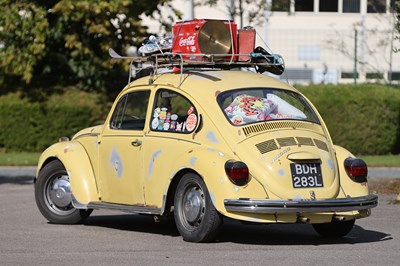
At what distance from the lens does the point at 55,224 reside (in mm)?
12055

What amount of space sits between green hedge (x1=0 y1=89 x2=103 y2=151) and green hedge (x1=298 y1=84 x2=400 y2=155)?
557 centimetres

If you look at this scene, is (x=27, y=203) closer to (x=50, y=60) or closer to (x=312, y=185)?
(x=312, y=185)

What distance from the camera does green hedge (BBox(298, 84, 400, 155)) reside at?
23562 millimetres

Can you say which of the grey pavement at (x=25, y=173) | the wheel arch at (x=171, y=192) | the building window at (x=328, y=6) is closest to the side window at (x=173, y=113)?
the wheel arch at (x=171, y=192)

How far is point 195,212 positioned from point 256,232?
4.66ft

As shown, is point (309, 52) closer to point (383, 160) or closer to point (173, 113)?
point (383, 160)

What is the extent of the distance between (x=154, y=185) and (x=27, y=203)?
436cm

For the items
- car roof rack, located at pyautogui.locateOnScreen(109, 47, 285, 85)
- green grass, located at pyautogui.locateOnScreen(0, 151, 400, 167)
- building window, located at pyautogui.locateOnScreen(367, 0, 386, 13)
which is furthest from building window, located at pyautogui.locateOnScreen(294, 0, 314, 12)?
car roof rack, located at pyautogui.locateOnScreen(109, 47, 285, 85)

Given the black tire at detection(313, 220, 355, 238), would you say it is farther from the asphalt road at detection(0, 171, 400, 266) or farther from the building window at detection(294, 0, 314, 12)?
the building window at detection(294, 0, 314, 12)

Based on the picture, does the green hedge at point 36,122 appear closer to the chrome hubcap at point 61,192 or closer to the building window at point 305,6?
the building window at point 305,6

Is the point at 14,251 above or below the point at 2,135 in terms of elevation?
above

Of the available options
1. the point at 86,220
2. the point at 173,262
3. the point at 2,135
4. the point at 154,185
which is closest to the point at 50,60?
the point at 2,135

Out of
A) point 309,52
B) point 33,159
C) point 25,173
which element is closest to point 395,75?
point 309,52

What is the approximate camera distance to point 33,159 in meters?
22.5
